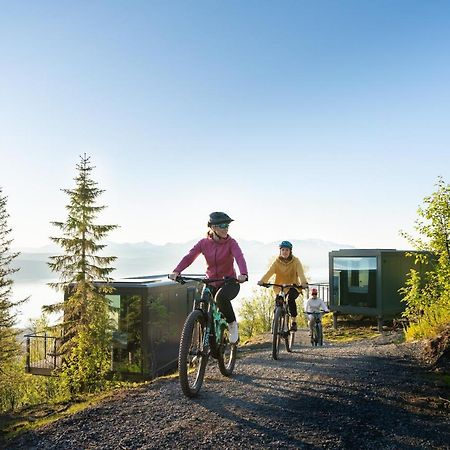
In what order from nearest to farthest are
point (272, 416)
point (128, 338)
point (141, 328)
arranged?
point (272, 416), point (141, 328), point (128, 338)

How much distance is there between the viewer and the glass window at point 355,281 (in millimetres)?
16203

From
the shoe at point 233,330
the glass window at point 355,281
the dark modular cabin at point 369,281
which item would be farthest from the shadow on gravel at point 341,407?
the glass window at point 355,281

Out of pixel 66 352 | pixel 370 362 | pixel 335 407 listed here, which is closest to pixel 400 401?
pixel 335 407

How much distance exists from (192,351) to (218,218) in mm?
1793

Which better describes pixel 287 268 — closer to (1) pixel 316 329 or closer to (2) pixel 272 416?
(1) pixel 316 329

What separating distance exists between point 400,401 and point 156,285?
15.7 meters

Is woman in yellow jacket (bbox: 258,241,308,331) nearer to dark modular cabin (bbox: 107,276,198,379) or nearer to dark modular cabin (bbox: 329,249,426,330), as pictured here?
dark modular cabin (bbox: 329,249,426,330)

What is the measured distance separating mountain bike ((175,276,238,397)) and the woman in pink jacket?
0.15 m

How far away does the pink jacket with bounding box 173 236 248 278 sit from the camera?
6.42 m

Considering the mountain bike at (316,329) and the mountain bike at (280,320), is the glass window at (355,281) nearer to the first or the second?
the mountain bike at (316,329)

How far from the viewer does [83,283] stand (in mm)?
21391

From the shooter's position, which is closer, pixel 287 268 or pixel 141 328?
pixel 287 268

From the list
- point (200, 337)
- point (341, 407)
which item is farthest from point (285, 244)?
point (341, 407)

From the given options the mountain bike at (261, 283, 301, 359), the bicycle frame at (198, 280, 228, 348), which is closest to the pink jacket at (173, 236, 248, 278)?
the bicycle frame at (198, 280, 228, 348)
